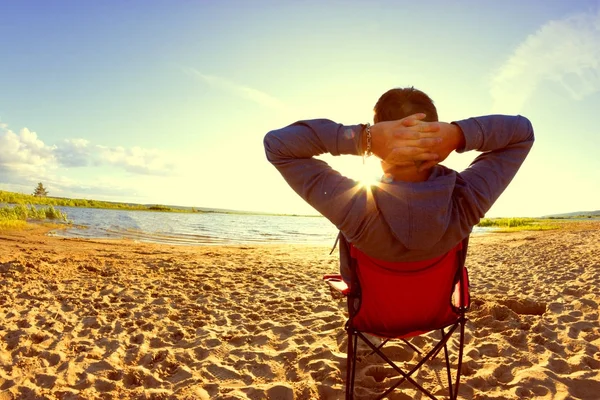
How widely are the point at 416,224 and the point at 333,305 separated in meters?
3.73

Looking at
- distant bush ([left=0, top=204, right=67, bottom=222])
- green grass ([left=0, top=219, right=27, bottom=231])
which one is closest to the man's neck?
green grass ([left=0, top=219, right=27, bottom=231])

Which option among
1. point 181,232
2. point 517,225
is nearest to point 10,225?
point 181,232

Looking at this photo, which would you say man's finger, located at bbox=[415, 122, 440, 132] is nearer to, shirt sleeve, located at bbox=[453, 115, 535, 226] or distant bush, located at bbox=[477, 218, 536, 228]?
shirt sleeve, located at bbox=[453, 115, 535, 226]

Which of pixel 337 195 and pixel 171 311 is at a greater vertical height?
pixel 337 195

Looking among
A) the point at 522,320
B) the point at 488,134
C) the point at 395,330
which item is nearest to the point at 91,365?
the point at 395,330

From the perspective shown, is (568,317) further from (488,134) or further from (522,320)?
(488,134)

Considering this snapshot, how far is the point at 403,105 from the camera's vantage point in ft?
5.15

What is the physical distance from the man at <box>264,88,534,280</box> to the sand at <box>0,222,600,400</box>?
5.58 ft

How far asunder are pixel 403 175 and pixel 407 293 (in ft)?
2.35

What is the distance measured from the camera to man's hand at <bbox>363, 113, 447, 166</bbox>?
135cm

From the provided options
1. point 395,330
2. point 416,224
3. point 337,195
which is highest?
point 337,195

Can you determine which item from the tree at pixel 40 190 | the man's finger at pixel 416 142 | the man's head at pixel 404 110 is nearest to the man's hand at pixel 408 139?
the man's finger at pixel 416 142

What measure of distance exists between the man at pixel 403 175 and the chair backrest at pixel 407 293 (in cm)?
24

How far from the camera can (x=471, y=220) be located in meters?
1.56
